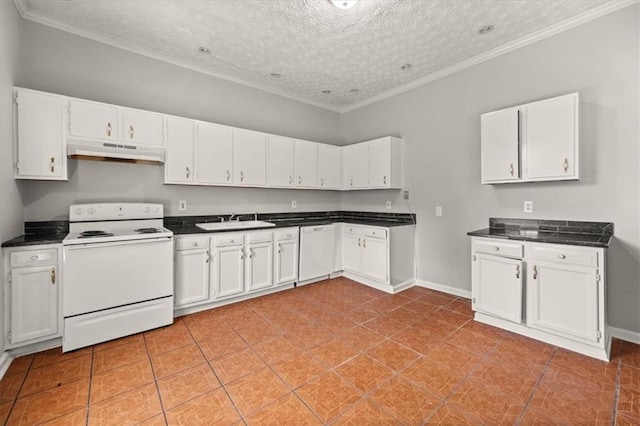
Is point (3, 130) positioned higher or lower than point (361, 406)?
higher

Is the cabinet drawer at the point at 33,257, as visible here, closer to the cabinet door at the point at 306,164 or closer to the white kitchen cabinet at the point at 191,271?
the white kitchen cabinet at the point at 191,271

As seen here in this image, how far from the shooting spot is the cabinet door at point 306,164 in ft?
14.7

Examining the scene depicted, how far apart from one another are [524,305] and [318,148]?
11.3 ft

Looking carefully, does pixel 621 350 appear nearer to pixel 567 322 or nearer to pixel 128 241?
pixel 567 322

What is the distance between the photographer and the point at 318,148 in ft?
15.6

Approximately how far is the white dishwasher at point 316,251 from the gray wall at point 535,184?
116 centimetres

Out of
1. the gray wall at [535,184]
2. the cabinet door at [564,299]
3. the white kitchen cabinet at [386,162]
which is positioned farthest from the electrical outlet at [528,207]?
the white kitchen cabinet at [386,162]

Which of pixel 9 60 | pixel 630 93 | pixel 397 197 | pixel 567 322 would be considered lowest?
pixel 567 322

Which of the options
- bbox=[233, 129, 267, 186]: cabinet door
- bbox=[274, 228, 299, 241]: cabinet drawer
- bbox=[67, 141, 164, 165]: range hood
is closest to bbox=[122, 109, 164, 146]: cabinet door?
bbox=[67, 141, 164, 165]: range hood

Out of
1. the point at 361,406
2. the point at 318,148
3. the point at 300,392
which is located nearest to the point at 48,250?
the point at 300,392

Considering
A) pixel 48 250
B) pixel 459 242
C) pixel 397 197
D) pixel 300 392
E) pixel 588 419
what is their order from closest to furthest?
pixel 588 419
pixel 300 392
pixel 48 250
pixel 459 242
pixel 397 197

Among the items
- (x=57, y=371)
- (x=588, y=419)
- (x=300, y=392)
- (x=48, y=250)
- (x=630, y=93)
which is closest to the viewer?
(x=588, y=419)

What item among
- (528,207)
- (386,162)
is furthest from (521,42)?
(386,162)

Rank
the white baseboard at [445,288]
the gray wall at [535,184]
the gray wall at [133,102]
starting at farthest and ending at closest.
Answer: the white baseboard at [445,288] < the gray wall at [133,102] < the gray wall at [535,184]
